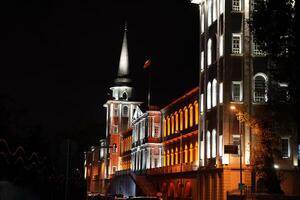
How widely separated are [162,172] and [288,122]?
130 ft

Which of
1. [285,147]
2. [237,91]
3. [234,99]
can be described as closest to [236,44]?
[237,91]

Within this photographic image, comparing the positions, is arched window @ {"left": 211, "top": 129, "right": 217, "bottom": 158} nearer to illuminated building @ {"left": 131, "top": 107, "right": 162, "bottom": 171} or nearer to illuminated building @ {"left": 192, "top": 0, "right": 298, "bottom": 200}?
illuminated building @ {"left": 192, "top": 0, "right": 298, "bottom": 200}

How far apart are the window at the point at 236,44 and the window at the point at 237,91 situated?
2929 mm

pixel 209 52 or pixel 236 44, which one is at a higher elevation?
pixel 209 52

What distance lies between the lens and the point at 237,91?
55.9 m

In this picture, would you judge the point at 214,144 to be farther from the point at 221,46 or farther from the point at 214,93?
the point at 221,46

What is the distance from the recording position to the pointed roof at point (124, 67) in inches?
5354

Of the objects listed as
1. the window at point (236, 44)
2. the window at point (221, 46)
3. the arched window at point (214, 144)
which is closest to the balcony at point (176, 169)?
the arched window at point (214, 144)

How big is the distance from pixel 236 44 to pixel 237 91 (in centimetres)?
443

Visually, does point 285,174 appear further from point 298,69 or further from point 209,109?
point 298,69

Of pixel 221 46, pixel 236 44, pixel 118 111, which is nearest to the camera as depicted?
pixel 236 44

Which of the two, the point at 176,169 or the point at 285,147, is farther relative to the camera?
the point at 176,169

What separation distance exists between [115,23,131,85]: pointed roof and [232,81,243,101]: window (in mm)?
81074

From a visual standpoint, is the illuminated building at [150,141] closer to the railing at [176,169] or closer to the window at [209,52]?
the railing at [176,169]
